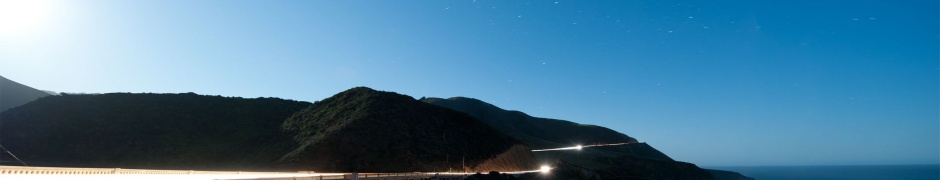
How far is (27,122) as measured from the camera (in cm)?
11188

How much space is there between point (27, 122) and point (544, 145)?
415 feet

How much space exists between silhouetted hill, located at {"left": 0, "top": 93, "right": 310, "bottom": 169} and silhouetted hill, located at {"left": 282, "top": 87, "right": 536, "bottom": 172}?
24.4 feet

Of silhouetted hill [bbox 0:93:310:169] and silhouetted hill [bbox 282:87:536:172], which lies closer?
silhouetted hill [bbox 282:87:536:172]

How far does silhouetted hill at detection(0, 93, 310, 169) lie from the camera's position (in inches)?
3853

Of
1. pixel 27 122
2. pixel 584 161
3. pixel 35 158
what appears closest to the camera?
pixel 35 158

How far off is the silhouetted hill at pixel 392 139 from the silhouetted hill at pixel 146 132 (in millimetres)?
7432

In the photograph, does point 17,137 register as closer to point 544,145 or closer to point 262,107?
point 262,107

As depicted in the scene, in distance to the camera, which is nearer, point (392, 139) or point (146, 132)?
point (392, 139)

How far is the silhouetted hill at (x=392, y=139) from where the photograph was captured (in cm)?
8669

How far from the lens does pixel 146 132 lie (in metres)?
110

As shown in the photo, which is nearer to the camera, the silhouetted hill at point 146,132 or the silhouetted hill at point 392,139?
the silhouetted hill at point 392,139

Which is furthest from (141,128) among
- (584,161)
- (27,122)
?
(584,161)

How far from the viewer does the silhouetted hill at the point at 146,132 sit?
97.9 meters

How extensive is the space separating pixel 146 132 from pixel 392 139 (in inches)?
1949
